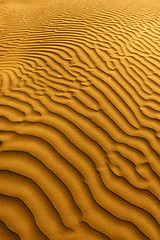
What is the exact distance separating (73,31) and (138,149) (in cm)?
397

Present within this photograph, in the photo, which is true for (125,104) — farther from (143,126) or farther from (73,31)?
(73,31)

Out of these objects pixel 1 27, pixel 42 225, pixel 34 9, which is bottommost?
pixel 42 225

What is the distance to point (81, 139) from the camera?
7.77 ft

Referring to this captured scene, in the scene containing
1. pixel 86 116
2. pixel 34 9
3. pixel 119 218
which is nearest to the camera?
pixel 119 218

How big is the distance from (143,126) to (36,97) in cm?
158

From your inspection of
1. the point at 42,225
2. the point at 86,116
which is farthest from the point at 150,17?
the point at 42,225

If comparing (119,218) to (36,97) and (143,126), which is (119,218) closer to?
(143,126)

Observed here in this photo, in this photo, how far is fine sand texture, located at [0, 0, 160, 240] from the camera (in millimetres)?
1779

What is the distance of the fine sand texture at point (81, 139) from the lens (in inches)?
70.1

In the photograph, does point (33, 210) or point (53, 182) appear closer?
point (33, 210)

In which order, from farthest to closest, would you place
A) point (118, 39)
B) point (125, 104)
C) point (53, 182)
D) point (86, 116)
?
point (118, 39)
point (125, 104)
point (86, 116)
point (53, 182)

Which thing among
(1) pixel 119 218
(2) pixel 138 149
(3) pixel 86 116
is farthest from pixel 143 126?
(1) pixel 119 218

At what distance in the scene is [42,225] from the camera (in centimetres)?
171

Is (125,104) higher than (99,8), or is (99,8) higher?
(99,8)
